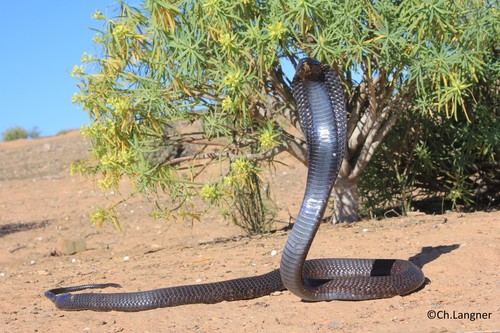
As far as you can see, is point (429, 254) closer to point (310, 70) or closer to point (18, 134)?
point (310, 70)

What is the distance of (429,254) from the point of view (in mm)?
6961

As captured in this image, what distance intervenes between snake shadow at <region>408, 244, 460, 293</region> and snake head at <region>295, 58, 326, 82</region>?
2124mm

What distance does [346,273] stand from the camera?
660cm

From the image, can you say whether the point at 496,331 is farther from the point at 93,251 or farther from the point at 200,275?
the point at 93,251

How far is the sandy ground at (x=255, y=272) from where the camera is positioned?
5.25m

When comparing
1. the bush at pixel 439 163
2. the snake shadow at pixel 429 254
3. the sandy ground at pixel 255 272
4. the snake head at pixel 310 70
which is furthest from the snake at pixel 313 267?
the bush at pixel 439 163

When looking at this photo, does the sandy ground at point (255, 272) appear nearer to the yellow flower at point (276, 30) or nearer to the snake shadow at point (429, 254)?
the snake shadow at point (429, 254)

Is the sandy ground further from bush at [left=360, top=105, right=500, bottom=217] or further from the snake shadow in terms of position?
bush at [left=360, top=105, right=500, bottom=217]

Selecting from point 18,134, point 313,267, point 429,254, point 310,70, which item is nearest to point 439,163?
point 429,254

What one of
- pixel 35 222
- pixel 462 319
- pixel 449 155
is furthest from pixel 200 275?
pixel 35 222

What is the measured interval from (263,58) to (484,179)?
3.90 meters

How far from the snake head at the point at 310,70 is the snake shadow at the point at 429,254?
6.97ft

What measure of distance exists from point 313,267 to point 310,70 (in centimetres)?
204

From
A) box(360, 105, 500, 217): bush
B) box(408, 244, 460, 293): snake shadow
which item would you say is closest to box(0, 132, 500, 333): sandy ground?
box(408, 244, 460, 293): snake shadow
